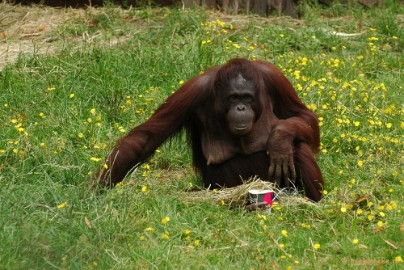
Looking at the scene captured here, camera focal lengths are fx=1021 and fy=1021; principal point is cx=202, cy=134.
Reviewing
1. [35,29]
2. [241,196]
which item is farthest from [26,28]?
[241,196]


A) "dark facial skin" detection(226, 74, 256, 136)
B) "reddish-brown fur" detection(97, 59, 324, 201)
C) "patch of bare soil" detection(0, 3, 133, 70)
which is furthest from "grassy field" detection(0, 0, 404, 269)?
"dark facial skin" detection(226, 74, 256, 136)

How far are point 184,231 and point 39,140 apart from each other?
1.95m

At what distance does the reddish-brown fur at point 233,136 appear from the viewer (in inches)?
262

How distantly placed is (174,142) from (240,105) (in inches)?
45.1

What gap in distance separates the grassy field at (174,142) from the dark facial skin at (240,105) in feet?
1.77

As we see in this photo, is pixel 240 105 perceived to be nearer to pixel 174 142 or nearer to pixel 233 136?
pixel 233 136

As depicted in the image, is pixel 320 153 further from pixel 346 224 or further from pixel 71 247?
pixel 71 247

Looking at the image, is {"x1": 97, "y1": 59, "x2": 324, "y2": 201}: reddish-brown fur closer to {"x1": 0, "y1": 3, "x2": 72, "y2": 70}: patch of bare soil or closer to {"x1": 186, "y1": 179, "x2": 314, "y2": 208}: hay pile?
{"x1": 186, "y1": 179, "x2": 314, "y2": 208}: hay pile

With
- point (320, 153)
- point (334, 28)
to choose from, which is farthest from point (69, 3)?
point (320, 153)

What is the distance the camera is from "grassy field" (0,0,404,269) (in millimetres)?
5441

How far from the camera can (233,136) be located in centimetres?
691

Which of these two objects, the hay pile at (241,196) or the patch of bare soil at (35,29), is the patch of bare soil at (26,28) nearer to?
the patch of bare soil at (35,29)

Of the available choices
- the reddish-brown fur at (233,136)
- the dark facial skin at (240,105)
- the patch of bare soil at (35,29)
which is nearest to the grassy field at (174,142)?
the patch of bare soil at (35,29)

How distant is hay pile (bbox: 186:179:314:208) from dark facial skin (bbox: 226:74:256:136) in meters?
0.37
